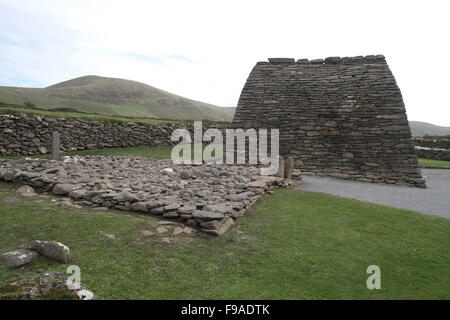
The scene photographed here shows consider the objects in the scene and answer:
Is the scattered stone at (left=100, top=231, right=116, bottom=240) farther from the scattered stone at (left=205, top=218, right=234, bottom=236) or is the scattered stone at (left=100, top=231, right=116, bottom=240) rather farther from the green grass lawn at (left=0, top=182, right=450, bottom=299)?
the scattered stone at (left=205, top=218, right=234, bottom=236)

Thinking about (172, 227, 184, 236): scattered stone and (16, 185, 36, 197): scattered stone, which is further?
(16, 185, 36, 197): scattered stone

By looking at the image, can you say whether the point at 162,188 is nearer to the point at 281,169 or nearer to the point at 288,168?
the point at 281,169

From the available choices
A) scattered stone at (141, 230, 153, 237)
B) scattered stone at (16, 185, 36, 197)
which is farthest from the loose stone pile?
scattered stone at (141, 230, 153, 237)

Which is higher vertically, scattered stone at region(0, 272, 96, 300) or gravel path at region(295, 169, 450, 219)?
scattered stone at region(0, 272, 96, 300)

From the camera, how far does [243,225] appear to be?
6.59 m

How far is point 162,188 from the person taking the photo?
27.8ft

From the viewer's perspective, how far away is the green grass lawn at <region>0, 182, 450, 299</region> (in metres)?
3.95

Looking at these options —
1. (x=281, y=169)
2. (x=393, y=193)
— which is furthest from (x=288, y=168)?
(x=393, y=193)

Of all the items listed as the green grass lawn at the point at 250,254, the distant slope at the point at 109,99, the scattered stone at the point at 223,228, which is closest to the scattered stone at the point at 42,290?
the green grass lawn at the point at 250,254

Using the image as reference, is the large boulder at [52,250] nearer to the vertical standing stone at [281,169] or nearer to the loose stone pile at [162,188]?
the loose stone pile at [162,188]

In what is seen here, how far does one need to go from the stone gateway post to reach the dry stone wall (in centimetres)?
886

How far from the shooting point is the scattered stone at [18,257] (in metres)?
4.00
